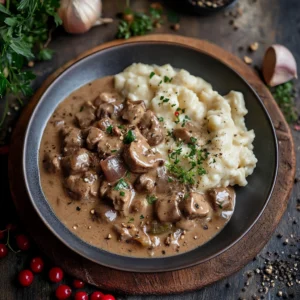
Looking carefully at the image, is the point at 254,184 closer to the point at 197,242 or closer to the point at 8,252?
the point at 197,242

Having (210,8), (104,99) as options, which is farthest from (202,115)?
(210,8)

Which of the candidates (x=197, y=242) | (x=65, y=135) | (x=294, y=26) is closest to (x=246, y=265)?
(x=197, y=242)

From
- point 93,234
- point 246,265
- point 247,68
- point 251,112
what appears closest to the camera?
point 93,234

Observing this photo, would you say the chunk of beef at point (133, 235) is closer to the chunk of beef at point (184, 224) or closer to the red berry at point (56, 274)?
Answer: the chunk of beef at point (184, 224)

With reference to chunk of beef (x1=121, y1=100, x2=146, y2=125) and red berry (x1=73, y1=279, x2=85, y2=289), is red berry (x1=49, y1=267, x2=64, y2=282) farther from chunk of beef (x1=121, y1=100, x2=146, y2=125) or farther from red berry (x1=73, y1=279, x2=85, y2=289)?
chunk of beef (x1=121, y1=100, x2=146, y2=125)

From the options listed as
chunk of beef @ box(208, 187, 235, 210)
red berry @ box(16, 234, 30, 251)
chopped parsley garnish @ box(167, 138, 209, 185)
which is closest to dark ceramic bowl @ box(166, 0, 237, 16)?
chopped parsley garnish @ box(167, 138, 209, 185)

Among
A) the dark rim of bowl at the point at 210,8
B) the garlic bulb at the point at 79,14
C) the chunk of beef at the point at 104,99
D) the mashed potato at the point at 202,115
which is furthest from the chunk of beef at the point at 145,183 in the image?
the dark rim of bowl at the point at 210,8
